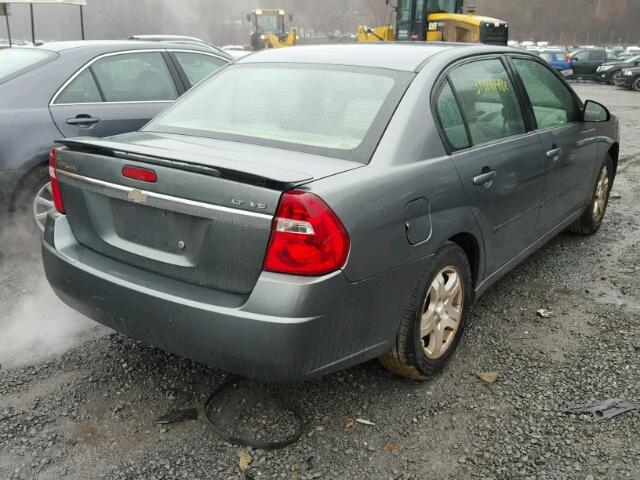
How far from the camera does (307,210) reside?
226 cm

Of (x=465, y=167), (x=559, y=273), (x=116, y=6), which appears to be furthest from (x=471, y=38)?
(x=116, y=6)

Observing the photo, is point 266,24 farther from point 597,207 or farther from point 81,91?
point 597,207

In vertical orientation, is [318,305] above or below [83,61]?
below

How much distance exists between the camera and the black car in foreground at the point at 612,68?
26.0m

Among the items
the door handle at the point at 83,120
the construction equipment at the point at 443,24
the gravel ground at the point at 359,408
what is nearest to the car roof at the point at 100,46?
the door handle at the point at 83,120

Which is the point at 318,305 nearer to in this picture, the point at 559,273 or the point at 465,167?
the point at 465,167

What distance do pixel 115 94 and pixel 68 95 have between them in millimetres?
417

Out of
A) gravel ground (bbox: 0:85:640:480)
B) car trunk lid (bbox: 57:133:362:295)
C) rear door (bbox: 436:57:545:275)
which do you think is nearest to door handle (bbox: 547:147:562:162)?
rear door (bbox: 436:57:545:275)

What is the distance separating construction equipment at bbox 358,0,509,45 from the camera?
18.1 metres

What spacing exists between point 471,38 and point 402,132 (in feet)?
55.1

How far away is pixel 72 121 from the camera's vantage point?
478 cm

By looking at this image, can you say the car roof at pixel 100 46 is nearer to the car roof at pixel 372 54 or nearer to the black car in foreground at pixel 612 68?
the car roof at pixel 372 54

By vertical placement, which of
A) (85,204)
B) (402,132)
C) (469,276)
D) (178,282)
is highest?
(402,132)

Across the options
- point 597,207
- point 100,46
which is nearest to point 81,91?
point 100,46
